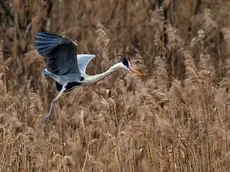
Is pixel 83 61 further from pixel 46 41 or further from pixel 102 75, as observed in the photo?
pixel 46 41

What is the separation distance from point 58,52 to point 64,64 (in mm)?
165

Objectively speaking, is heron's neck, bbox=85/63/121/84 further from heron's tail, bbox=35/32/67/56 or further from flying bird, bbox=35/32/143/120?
heron's tail, bbox=35/32/67/56

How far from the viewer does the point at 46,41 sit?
7.18m

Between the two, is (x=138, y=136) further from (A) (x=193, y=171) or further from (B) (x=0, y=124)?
(B) (x=0, y=124)

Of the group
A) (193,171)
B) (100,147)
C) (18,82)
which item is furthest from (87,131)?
(18,82)

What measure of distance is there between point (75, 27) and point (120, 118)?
321 cm

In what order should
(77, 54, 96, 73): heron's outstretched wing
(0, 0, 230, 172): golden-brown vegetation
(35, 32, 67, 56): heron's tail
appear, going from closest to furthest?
(0, 0, 230, 172): golden-brown vegetation → (35, 32, 67, 56): heron's tail → (77, 54, 96, 73): heron's outstretched wing

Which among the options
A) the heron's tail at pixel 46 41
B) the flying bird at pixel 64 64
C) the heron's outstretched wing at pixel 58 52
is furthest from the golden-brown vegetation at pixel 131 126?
the heron's tail at pixel 46 41

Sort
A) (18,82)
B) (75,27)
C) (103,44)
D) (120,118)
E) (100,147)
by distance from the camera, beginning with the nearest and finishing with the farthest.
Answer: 1. (100,147)
2. (120,118)
3. (103,44)
4. (18,82)
5. (75,27)

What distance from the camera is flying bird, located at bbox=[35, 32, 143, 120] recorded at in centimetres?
719

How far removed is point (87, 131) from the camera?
20.7 feet

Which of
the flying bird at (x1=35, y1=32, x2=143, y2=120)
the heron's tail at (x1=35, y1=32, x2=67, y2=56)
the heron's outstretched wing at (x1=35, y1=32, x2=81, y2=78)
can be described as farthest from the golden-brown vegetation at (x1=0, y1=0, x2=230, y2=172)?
the heron's tail at (x1=35, y1=32, x2=67, y2=56)

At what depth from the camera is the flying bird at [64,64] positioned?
23.6 ft

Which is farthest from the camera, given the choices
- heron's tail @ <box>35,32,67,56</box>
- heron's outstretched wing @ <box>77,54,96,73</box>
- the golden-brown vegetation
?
heron's outstretched wing @ <box>77,54,96,73</box>
